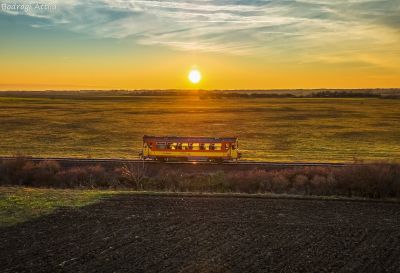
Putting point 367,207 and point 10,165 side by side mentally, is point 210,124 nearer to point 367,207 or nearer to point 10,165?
point 10,165

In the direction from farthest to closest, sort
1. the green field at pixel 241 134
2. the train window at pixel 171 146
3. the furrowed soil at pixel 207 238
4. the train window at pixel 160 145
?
the green field at pixel 241 134
the train window at pixel 160 145
the train window at pixel 171 146
the furrowed soil at pixel 207 238

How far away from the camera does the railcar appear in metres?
40.6

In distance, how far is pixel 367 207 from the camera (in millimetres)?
22844

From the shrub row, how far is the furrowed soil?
14.6 feet

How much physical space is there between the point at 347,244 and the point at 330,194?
1152 centimetres

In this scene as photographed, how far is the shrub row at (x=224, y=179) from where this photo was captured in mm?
27828

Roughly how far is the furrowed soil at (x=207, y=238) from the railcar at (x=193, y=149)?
1705 cm

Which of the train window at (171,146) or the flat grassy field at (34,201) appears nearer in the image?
the flat grassy field at (34,201)

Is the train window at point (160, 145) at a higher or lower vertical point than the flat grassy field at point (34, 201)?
higher

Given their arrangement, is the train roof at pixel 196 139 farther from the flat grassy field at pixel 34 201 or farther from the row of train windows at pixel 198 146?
the flat grassy field at pixel 34 201

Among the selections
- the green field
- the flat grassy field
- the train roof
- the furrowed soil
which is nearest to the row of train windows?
the train roof

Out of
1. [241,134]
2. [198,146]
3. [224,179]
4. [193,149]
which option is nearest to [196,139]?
[198,146]

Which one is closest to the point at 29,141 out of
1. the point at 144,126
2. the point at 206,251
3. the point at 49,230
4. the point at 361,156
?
the point at 144,126

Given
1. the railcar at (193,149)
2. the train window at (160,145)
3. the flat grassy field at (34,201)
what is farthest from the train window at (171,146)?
the flat grassy field at (34,201)
